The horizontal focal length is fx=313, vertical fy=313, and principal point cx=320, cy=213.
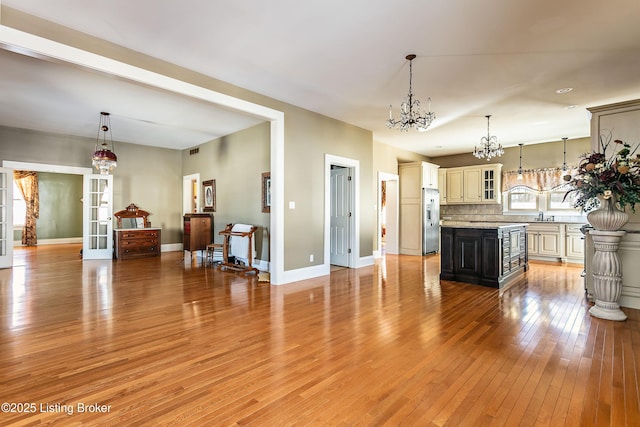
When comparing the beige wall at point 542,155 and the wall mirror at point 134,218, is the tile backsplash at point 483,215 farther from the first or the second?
the wall mirror at point 134,218

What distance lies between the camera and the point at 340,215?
260 inches

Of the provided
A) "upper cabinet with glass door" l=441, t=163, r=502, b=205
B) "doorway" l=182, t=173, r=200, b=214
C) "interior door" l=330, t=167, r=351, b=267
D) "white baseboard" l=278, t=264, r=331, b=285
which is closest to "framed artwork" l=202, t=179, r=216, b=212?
"doorway" l=182, t=173, r=200, b=214

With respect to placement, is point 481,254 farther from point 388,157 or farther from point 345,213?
point 388,157

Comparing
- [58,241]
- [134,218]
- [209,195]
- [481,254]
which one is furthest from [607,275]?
[58,241]

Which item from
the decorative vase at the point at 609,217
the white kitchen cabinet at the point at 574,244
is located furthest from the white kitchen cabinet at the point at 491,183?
the decorative vase at the point at 609,217

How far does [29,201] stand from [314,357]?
11950 mm

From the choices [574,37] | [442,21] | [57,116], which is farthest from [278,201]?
[57,116]

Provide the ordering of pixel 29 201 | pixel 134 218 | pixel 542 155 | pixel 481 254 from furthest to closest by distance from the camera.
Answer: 1. pixel 29 201
2. pixel 134 218
3. pixel 542 155
4. pixel 481 254

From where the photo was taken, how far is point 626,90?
4590 mm

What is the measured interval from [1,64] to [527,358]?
6.33 m

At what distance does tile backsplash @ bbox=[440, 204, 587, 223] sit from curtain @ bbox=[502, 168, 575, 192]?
2.14ft

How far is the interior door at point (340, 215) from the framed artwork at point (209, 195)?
2948 mm

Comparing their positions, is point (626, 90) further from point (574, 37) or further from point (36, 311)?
point (36, 311)

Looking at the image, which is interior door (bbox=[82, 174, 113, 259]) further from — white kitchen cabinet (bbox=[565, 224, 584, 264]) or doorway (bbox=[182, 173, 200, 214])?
white kitchen cabinet (bbox=[565, 224, 584, 264])
